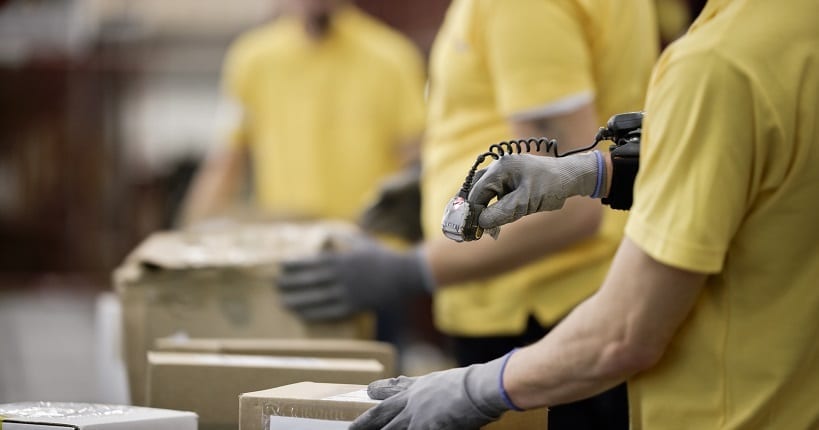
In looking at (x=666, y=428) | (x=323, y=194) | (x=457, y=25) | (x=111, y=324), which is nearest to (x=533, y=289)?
(x=457, y=25)

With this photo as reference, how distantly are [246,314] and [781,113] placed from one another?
4.31 feet

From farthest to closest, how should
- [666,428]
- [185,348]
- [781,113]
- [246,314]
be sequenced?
[246,314] → [185,348] → [666,428] → [781,113]

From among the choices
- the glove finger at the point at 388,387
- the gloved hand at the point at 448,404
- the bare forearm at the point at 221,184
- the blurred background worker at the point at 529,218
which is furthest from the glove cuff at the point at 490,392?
the bare forearm at the point at 221,184

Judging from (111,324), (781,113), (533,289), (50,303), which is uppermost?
(781,113)

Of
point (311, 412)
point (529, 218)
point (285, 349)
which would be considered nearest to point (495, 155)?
point (311, 412)

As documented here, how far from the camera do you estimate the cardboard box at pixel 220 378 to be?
1583 millimetres

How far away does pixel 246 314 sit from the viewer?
2.20 meters

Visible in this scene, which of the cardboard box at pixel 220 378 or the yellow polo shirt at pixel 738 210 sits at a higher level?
the yellow polo shirt at pixel 738 210

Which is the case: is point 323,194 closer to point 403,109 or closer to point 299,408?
point 403,109

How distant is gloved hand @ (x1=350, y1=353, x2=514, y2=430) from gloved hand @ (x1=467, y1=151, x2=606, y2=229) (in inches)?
6.5

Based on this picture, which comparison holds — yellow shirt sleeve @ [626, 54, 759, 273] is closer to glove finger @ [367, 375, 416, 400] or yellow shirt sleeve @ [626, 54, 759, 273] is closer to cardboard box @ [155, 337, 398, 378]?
glove finger @ [367, 375, 416, 400]

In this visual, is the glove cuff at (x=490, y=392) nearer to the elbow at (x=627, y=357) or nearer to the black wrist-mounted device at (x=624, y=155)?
the elbow at (x=627, y=357)

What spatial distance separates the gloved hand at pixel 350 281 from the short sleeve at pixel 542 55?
0.50 meters

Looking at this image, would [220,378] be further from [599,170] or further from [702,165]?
[702,165]
